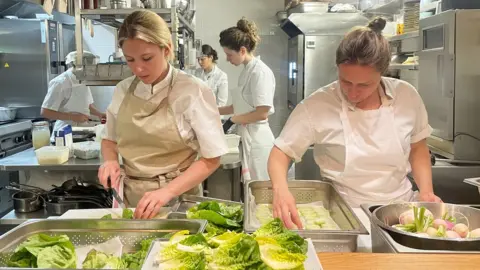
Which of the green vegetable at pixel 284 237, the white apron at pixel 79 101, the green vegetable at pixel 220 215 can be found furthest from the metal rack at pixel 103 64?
the green vegetable at pixel 284 237

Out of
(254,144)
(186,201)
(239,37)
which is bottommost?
(254,144)

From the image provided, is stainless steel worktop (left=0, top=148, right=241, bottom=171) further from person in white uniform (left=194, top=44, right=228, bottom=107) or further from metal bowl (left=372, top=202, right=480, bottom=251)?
person in white uniform (left=194, top=44, right=228, bottom=107)

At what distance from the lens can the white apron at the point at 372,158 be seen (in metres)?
1.81

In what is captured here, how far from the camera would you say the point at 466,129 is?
2.74 meters

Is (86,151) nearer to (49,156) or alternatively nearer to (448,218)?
(49,156)

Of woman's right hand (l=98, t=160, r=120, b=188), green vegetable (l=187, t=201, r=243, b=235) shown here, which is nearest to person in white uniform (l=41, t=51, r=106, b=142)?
woman's right hand (l=98, t=160, r=120, b=188)

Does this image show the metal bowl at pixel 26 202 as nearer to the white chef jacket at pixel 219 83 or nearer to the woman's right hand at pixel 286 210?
the woman's right hand at pixel 286 210

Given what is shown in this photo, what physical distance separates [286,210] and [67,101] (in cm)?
357

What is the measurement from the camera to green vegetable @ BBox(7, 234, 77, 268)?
1.09 m

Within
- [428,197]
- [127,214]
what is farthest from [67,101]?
[428,197]

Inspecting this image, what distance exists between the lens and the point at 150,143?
1989mm

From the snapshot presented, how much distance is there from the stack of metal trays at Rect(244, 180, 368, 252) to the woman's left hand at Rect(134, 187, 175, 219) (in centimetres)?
29

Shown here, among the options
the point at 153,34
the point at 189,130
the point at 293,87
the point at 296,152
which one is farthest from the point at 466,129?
the point at 293,87

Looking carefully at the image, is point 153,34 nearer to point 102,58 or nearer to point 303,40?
point 303,40
